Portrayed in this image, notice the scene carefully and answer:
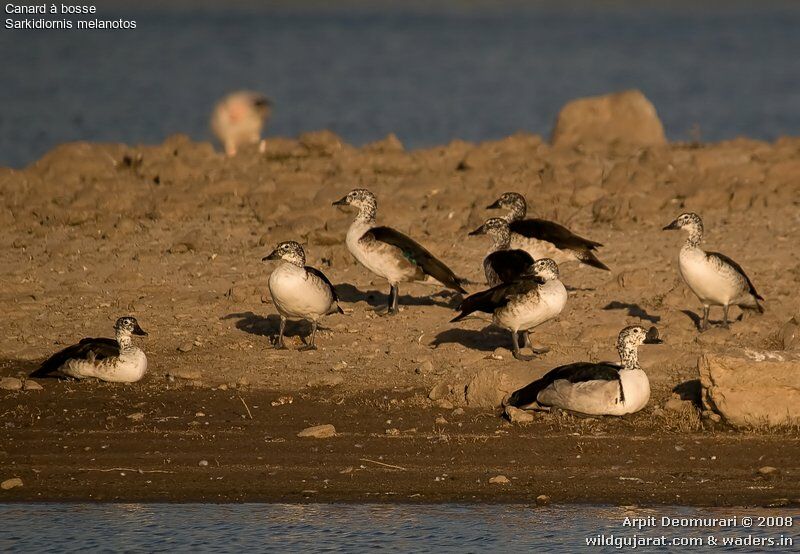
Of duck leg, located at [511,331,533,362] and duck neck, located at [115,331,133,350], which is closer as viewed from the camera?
duck neck, located at [115,331,133,350]

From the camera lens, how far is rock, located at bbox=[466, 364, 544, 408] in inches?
442

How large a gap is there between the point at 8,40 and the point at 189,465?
233 ft

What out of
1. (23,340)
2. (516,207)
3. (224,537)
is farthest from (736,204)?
(224,537)

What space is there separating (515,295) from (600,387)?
1690mm

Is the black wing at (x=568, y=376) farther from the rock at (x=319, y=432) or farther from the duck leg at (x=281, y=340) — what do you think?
the duck leg at (x=281, y=340)

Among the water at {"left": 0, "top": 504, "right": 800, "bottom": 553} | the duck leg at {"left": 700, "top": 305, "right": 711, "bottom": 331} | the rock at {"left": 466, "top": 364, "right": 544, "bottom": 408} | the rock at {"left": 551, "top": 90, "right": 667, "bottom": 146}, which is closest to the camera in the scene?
the water at {"left": 0, "top": 504, "right": 800, "bottom": 553}

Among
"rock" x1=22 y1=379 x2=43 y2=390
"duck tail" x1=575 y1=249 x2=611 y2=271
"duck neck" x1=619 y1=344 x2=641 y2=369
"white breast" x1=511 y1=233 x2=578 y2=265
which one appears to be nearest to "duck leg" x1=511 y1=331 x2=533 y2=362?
"duck neck" x1=619 y1=344 x2=641 y2=369

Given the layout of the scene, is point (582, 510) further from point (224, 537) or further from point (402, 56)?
point (402, 56)

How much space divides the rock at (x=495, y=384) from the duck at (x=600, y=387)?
0.29 metres

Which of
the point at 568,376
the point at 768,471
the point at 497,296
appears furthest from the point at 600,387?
the point at 497,296

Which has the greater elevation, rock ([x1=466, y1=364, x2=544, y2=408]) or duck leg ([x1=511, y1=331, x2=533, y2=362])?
duck leg ([x1=511, y1=331, x2=533, y2=362])

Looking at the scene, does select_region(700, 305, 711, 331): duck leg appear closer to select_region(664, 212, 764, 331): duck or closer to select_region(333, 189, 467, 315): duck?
select_region(664, 212, 764, 331): duck

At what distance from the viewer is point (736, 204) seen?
1766 centimetres

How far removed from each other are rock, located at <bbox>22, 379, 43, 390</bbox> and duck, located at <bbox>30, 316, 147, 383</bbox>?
10 centimetres
